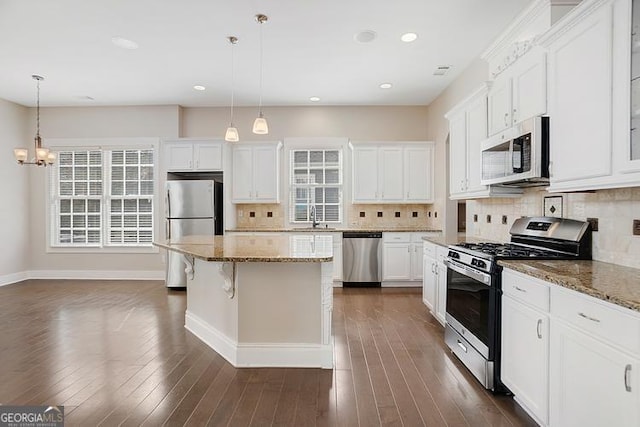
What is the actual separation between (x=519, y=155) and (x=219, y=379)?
9.22 ft

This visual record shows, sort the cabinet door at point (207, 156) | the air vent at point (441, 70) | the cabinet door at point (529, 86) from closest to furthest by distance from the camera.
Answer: the cabinet door at point (529, 86) < the air vent at point (441, 70) < the cabinet door at point (207, 156)

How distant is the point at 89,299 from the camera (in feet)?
15.7

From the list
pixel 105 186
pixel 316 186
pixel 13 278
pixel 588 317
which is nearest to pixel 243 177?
pixel 316 186

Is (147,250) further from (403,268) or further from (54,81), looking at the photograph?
(403,268)

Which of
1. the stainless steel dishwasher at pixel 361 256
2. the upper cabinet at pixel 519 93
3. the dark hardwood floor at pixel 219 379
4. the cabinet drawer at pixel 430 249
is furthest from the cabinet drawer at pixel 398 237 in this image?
the upper cabinet at pixel 519 93

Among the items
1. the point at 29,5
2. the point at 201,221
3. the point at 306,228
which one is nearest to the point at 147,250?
the point at 201,221

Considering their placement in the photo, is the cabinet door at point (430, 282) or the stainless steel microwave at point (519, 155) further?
the cabinet door at point (430, 282)

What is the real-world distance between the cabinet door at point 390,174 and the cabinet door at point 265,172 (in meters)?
1.77

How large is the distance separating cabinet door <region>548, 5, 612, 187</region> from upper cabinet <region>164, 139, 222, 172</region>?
4.66m

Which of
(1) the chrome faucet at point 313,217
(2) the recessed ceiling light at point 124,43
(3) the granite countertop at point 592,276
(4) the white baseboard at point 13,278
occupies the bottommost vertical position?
(4) the white baseboard at point 13,278

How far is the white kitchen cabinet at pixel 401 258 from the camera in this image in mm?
5445

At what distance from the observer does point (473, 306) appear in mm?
2613

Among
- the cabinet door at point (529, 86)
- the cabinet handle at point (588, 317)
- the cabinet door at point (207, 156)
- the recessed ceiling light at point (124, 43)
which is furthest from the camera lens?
the cabinet door at point (207, 156)

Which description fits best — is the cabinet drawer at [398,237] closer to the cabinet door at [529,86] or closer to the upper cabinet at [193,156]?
the cabinet door at [529,86]
